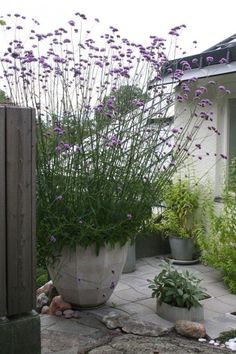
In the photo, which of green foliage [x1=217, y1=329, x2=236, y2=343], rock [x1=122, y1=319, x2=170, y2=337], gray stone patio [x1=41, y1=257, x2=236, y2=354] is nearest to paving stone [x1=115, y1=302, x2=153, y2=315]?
gray stone patio [x1=41, y1=257, x2=236, y2=354]

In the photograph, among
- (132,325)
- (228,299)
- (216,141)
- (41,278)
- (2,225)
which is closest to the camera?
(2,225)

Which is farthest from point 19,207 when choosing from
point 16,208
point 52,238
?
point 52,238

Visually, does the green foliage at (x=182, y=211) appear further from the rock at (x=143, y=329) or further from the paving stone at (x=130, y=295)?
the rock at (x=143, y=329)

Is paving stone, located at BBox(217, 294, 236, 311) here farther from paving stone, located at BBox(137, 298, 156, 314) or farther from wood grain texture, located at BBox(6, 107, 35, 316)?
wood grain texture, located at BBox(6, 107, 35, 316)

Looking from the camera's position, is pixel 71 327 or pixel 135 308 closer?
pixel 71 327

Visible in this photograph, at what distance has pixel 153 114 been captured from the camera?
4.26 meters

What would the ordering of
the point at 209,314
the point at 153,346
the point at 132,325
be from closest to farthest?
the point at 153,346, the point at 132,325, the point at 209,314

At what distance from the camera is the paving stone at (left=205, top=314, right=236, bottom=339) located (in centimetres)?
393

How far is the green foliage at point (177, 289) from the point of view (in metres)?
4.06

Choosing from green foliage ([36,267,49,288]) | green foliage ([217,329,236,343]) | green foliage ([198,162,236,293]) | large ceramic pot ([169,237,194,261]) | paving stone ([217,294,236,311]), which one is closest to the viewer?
green foliage ([217,329,236,343])

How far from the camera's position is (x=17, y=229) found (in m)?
2.88

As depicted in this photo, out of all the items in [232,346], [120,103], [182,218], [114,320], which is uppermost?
[120,103]

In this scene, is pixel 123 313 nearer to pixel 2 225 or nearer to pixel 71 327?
pixel 71 327

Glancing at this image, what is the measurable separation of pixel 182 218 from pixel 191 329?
98.5 inches
